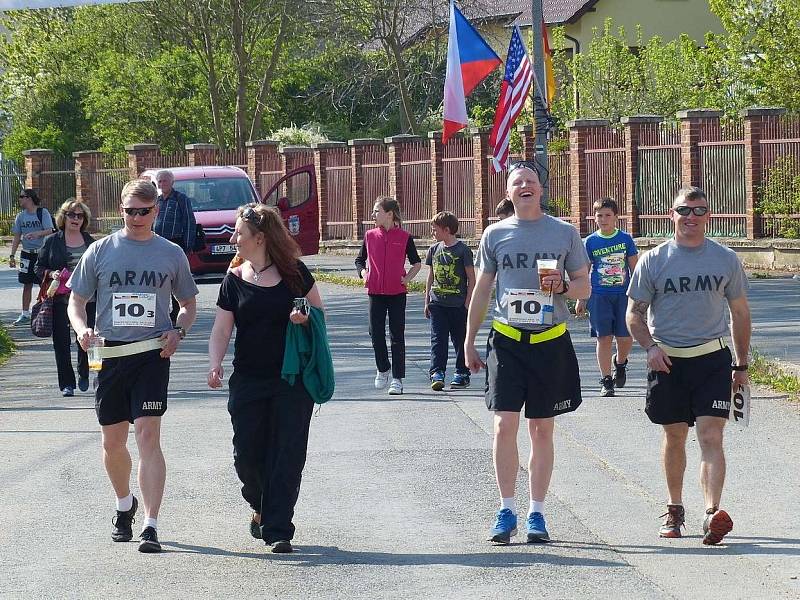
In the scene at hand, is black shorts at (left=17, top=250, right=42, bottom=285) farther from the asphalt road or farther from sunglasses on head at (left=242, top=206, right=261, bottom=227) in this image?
sunglasses on head at (left=242, top=206, right=261, bottom=227)

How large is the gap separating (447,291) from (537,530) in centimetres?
577

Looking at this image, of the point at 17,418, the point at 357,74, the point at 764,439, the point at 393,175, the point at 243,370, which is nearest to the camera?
the point at 243,370

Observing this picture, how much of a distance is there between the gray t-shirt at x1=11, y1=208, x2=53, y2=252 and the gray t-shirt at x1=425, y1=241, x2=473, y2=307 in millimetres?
8238

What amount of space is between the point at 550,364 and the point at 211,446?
3.73 meters

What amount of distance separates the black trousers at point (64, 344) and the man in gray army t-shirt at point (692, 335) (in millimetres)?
6204

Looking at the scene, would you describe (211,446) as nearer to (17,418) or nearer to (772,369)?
(17,418)

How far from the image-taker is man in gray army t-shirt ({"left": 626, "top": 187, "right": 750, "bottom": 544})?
7.32 metres

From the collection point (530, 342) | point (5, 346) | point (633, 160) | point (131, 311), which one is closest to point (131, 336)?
point (131, 311)

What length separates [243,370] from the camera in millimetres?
7258

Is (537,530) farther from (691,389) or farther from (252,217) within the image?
(252,217)

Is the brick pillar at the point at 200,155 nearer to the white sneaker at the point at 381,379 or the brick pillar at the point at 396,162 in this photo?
the brick pillar at the point at 396,162

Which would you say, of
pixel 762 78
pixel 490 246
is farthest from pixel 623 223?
pixel 490 246

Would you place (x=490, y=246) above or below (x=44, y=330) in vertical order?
above

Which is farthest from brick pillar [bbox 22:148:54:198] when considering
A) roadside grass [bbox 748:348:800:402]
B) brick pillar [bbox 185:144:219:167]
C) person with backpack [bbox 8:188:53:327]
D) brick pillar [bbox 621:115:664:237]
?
roadside grass [bbox 748:348:800:402]
